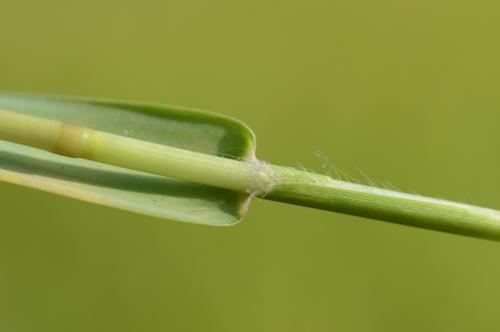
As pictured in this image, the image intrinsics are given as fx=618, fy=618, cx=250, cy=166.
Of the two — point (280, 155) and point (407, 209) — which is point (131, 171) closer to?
point (407, 209)

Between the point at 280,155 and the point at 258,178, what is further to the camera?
the point at 280,155

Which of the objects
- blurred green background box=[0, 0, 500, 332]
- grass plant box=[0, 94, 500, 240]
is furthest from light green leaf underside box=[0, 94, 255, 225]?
blurred green background box=[0, 0, 500, 332]

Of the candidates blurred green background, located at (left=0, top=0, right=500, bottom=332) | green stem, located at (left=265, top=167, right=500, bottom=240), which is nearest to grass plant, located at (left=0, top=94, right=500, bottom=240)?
green stem, located at (left=265, top=167, right=500, bottom=240)

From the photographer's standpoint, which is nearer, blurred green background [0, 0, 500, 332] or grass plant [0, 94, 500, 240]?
grass plant [0, 94, 500, 240]

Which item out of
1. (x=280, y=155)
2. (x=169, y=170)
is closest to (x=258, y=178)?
(x=169, y=170)

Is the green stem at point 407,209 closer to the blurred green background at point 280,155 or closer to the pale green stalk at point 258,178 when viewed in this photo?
the pale green stalk at point 258,178

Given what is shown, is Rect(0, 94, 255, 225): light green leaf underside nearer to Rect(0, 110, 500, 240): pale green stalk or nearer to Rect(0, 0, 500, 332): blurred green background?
Rect(0, 110, 500, 240): pale green stalk

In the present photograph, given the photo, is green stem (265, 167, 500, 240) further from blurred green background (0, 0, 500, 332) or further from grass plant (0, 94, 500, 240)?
blurred green background (0, 0, 500, 332)
